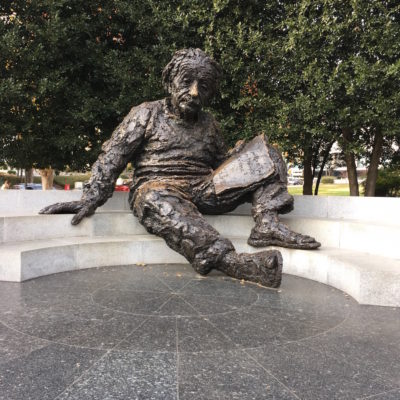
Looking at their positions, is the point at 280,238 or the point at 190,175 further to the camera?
the point at 190,175

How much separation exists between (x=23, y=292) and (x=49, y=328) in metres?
0.96

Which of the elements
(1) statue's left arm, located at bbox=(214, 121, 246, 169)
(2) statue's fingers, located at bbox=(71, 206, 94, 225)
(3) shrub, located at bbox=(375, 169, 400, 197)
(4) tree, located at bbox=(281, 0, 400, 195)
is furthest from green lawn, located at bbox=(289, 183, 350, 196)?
(2) statue's fingers, located at bbox=(71, 206, 94, 225)

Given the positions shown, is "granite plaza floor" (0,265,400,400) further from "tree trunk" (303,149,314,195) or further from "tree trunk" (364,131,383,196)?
"tree trunk" (303,149,314,195)

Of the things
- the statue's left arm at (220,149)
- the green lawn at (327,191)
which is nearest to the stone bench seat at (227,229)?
the statue's left arm at (220,149)

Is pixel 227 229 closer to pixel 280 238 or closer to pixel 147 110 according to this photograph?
pixel 280 238

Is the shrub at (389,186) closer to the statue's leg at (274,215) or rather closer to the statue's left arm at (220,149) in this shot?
the statue's left arm at (220,149)

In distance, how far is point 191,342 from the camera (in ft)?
8.27

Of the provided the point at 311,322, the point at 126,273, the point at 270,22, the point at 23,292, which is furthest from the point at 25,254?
the point at 270,22

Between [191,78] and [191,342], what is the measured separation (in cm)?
295

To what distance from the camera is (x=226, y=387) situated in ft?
6.52

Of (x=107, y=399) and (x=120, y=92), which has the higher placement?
(x=120, y=92)

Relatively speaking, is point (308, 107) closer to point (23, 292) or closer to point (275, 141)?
point (275, 141)

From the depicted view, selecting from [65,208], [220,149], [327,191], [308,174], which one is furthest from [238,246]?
[327,191]

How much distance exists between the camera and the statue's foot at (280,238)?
13.8 ft
